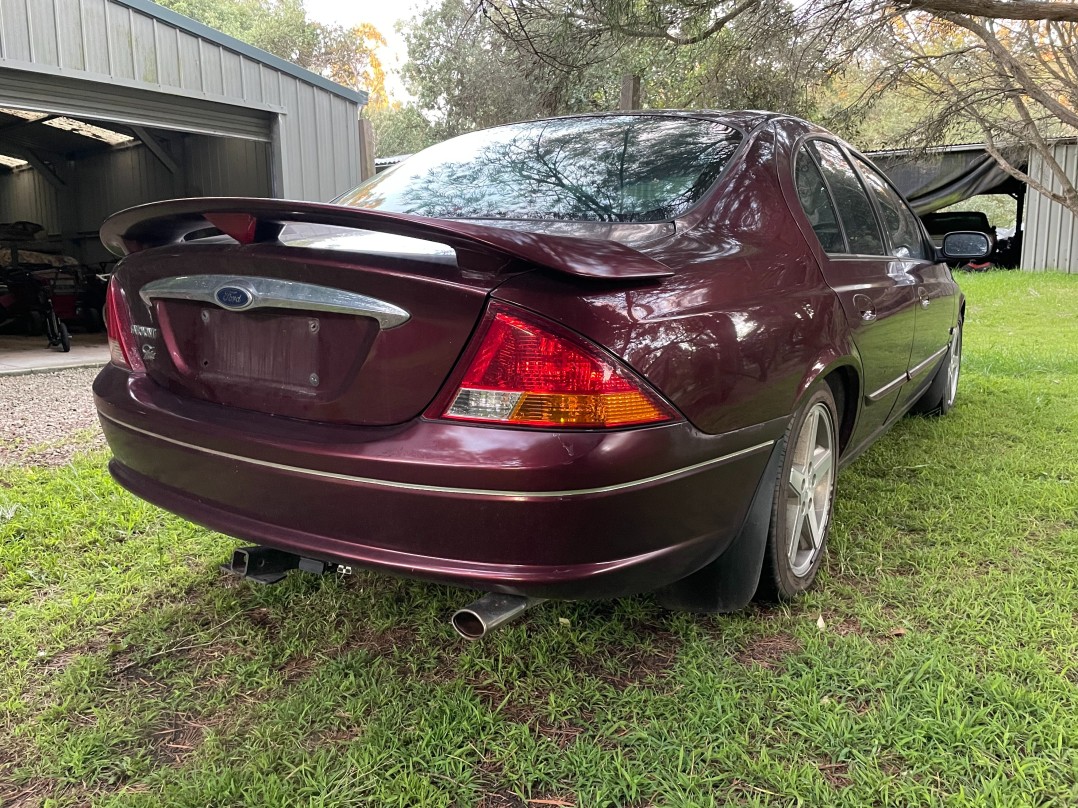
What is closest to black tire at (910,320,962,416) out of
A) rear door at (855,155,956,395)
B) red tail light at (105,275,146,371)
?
rear door at (855,155,956,395)

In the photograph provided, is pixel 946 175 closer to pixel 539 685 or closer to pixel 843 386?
pixel 843 386

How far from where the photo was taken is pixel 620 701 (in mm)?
2002

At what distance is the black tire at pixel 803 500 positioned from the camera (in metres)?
2.24

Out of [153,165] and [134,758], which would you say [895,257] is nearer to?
[134,758]

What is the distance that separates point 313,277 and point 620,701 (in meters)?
1.28

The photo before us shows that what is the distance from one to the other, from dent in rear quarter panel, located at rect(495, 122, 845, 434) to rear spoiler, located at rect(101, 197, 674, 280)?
0.05m

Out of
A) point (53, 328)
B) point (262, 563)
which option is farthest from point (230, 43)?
point (262, 563)

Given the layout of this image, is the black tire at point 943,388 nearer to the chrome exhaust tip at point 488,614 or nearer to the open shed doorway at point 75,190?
the chrome exhaust tip at point 488,614

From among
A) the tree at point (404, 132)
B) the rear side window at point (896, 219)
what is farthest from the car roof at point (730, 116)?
the tree at point (404, 132)

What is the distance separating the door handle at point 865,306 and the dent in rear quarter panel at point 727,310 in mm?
222

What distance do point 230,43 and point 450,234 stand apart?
827 centimetres

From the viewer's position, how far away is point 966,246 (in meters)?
4.14

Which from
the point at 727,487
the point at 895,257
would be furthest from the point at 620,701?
the point at 895,257

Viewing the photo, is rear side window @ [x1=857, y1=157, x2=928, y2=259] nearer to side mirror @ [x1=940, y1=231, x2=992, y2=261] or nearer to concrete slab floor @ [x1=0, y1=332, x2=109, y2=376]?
side mirror @ [x1=940, y1=231, x2=992, y2=261]
